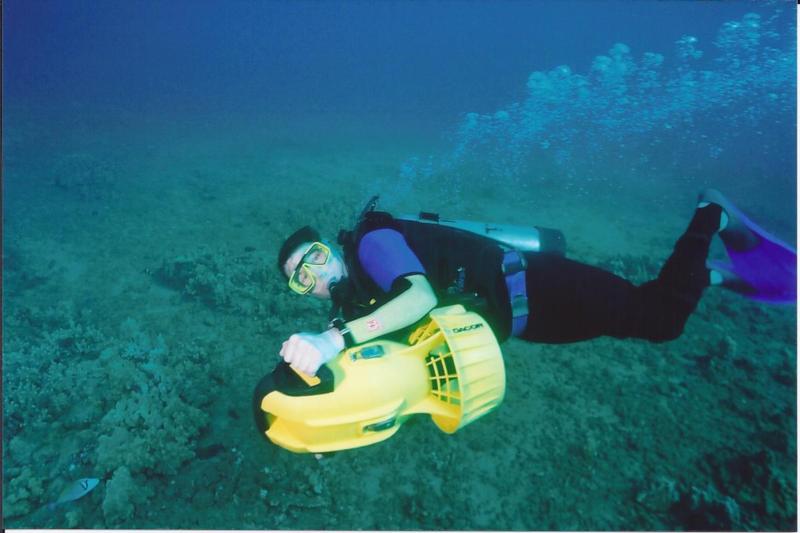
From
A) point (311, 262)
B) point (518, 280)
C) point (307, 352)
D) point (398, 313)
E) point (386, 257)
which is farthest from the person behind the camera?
point (311, 262)

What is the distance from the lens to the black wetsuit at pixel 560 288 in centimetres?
271

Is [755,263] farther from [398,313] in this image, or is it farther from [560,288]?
[398,313]

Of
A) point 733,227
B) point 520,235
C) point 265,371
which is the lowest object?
point 265,371

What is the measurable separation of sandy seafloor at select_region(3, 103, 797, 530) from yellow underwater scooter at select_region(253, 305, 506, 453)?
1.91m

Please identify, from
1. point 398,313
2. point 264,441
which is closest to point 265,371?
point 264,441

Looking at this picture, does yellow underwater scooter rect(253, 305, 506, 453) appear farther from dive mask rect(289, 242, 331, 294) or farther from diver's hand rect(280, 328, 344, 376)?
dive mask rect(289, 242, 331, 294)

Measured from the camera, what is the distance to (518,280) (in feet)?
8.98

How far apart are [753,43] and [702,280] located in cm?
4090

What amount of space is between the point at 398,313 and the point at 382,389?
1.34 ft

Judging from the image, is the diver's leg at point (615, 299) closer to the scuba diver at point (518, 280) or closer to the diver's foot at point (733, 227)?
the scuba diver at point (518, 280)

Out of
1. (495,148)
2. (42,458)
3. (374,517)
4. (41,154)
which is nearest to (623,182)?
(495,148)

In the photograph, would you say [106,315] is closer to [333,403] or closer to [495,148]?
[333,403]

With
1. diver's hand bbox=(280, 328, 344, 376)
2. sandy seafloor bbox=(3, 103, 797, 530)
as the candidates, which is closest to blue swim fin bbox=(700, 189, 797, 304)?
sandy seafloor bbox=(3, 103, 797, 530)

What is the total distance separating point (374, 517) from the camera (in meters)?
3.38
